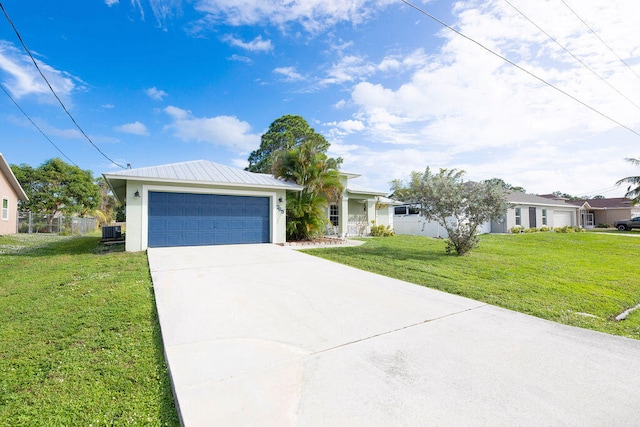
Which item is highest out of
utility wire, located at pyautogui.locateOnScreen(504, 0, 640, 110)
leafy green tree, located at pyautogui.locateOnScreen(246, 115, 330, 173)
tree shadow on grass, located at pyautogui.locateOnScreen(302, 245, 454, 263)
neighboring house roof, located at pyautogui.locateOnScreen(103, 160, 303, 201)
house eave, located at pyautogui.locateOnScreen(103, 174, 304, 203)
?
leafy green tree, located at pyautogui.locateOnScreen(246, 115, 330, 173)

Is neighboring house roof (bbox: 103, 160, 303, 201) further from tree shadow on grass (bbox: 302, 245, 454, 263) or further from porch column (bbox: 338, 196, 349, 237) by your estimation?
porch column (bbox: 338, 196, 349, 237)

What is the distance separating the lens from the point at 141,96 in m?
16.0

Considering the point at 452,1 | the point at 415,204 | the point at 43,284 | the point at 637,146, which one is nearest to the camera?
the point at 43,284

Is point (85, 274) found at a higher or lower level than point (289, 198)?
lower

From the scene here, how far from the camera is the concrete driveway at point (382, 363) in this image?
2.21 m

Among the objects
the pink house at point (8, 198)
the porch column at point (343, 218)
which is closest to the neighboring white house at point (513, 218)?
the porch column at point (343, 218)

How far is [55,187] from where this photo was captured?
27469 mm

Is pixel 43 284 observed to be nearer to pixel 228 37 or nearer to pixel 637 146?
pixel 228 37

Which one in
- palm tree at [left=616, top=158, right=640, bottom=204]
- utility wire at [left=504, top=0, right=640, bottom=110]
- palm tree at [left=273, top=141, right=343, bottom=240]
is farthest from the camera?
palm tree at [left=616, top=158, right=640, bottom=204]

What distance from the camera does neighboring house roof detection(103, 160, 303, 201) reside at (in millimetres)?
10469

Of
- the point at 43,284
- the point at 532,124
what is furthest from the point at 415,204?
the point at 43,284

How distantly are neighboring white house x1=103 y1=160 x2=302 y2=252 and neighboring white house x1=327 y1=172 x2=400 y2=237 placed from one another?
541 centimetres

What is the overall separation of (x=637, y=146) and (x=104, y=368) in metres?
23.2

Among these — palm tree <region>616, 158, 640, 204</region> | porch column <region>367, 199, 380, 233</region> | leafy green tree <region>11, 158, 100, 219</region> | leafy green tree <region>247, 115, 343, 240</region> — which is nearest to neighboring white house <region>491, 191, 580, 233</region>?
palm tree <region>616, 158, 640, 204</region>
